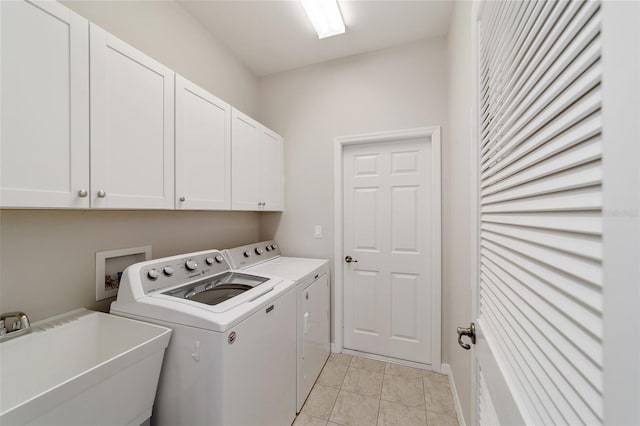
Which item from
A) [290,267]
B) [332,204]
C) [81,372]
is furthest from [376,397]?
[81,372]

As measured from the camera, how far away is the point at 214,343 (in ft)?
3.32

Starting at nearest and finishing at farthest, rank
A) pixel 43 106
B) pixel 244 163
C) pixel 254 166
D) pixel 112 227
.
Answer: pixel 43 106 → pixel 112 227 → pixel 244 163 → pixel 254 166

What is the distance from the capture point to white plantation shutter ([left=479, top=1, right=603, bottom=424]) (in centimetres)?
32

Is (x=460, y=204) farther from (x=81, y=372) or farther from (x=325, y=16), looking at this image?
(x=81, y=372)

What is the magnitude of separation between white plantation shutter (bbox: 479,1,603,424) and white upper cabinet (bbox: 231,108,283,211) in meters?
1.66

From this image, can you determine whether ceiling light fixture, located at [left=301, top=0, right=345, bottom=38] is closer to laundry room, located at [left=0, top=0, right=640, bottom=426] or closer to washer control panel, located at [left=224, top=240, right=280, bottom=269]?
laundry room, located at [left=0, top=0, right=640, bottom=426]

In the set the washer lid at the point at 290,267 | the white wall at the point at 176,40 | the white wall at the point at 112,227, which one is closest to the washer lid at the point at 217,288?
the washer lid at the point at 290,267

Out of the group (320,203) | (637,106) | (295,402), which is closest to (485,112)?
(637,106)

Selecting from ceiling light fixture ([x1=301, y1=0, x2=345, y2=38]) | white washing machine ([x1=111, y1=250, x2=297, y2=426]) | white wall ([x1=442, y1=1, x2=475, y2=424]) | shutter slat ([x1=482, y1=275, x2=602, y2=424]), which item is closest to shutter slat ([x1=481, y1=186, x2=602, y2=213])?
shutter slat ([x1=482, y1=275, x2=602, y2=424])

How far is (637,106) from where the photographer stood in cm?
25

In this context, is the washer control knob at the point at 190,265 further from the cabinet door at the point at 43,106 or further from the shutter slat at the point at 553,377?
the shutter slat at the point at 553,377

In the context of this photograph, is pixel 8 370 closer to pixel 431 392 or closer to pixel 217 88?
pixel 217 88

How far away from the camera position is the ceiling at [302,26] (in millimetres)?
1814

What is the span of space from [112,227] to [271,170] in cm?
132
